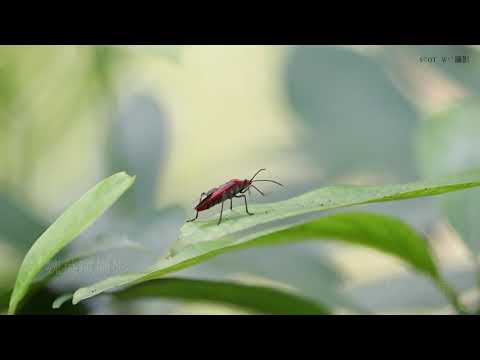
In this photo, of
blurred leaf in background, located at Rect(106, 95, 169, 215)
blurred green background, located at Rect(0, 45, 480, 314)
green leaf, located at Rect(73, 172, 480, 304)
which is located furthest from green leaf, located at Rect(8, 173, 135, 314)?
blurred leaf in background, located at Rect(106, 95, 169, 215)

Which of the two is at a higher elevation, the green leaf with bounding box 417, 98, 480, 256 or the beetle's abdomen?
the green leaf with bounding box 417, 98, 480, 256

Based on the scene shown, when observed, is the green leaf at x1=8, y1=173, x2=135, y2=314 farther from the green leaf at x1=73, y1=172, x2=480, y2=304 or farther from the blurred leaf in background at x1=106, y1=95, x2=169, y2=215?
the blurred leaf in background at x1=106, y1=95, x2=169, y2=215

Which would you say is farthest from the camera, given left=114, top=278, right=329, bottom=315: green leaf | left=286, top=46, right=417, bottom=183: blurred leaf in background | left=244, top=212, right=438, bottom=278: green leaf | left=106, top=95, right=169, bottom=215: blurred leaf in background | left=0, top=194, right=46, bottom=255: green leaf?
left=286, top=46, right=417, bottom=183: blurred leaf in background

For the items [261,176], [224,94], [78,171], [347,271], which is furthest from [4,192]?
[347,271]

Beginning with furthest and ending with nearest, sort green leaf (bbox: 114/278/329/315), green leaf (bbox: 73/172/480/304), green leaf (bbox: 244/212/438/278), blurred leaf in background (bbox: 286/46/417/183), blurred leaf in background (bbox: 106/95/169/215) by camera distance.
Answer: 1. blurred leaf in background (bbox: 286/46/417/183)
2. blurred leaf in background (bbox: 106/95/169/215)
3. green leaf (bbox: 114/278/329/315)
4. green leaf (bbox: 244/212/438/278)
5. green leaf (bbox: 73/172/480/304)

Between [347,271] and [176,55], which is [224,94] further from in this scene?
[347,271]

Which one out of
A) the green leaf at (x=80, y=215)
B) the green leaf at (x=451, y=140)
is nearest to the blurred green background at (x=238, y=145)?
the green leaf at (x=451, y=140)
